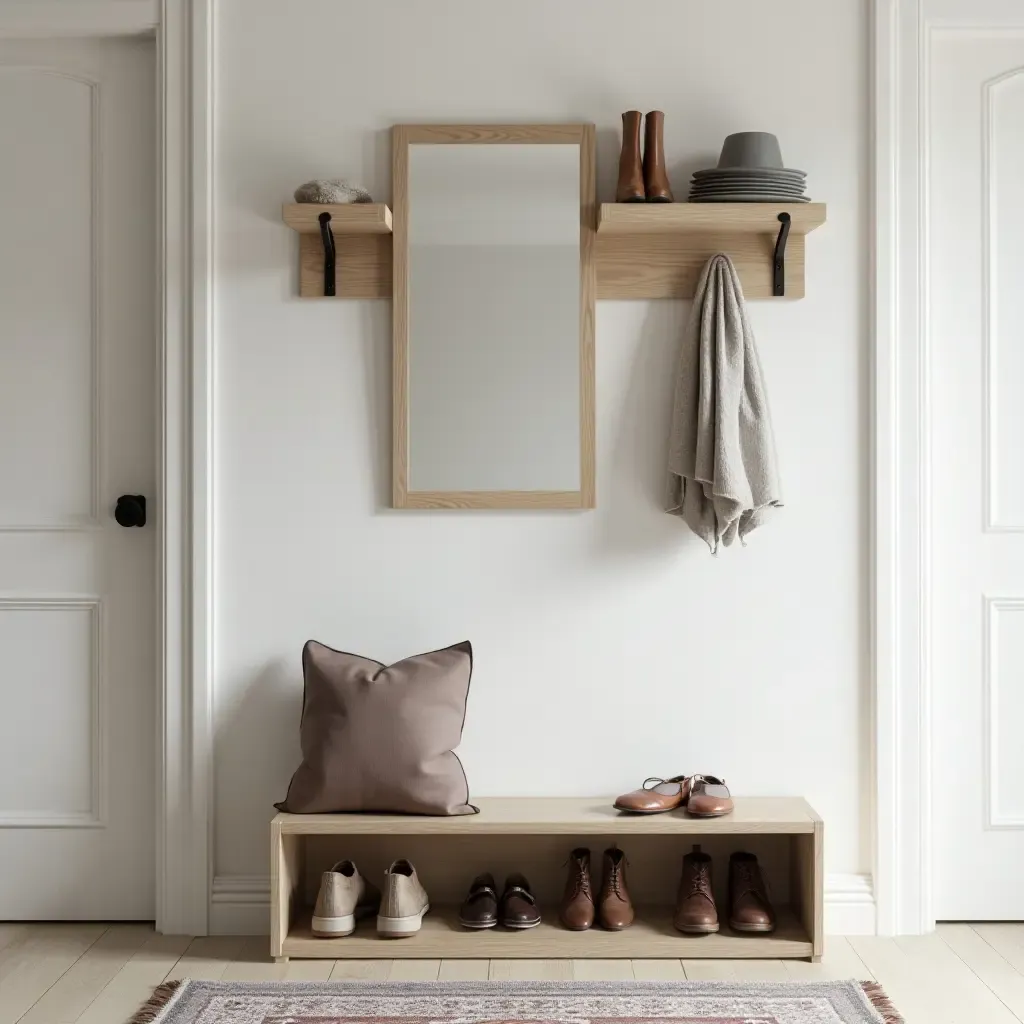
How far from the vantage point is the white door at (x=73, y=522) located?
101 inches

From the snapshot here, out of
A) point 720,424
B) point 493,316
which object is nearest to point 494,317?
point 493,316

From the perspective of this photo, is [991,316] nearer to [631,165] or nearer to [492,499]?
[631,165]

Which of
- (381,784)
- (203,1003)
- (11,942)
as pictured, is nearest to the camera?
(203,1003)

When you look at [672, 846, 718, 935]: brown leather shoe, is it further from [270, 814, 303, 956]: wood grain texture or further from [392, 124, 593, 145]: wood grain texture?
[392, 124, 593, 145]: wood grain texture

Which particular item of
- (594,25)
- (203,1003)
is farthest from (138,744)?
(594,25)

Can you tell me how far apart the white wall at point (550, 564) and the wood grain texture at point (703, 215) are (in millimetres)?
156

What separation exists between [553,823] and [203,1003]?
762mm

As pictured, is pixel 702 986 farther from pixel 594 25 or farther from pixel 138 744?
pixel 594 25

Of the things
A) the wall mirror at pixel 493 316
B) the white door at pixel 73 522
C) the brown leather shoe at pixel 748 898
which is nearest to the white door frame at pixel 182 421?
the white door at pixel 73 522

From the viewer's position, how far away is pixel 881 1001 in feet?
6.92

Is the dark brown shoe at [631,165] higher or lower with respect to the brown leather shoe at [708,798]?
higher

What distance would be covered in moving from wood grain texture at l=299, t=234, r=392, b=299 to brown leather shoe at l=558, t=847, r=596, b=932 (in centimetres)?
133

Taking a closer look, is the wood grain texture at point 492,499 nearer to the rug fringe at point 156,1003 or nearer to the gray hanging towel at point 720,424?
the gray hanging towel at point 720,424

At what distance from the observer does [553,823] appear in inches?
90.0
